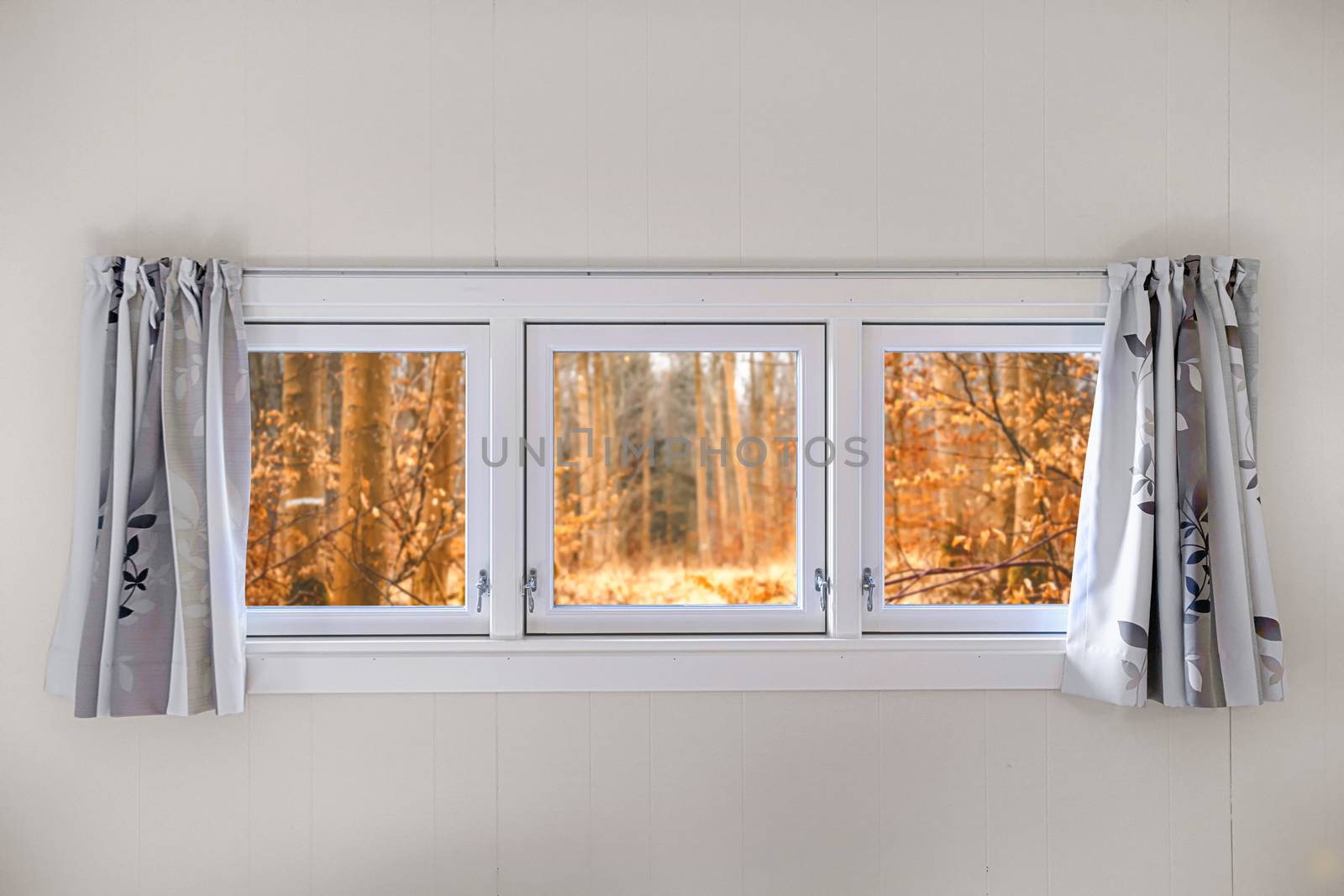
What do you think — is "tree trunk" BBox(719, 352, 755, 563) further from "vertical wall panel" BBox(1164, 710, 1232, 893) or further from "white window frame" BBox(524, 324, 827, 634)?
"vertical wall panel" BBox(1164, 710, 1232, 893)

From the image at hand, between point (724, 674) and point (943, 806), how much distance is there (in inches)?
24.4

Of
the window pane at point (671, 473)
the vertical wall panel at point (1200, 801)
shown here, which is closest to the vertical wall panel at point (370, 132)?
the window pane at point (671, 473)

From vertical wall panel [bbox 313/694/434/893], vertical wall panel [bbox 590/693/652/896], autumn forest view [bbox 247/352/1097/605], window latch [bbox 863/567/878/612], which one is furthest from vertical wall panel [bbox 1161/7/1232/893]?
vertical wall panel [bbox 313/694/434/893]

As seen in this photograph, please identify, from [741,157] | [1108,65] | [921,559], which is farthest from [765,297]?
[1108,65]

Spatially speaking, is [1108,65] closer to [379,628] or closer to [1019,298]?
[1019,298]

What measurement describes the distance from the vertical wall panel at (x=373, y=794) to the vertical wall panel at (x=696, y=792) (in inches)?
21.5

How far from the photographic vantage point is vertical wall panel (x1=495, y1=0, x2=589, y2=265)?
72.9 inches

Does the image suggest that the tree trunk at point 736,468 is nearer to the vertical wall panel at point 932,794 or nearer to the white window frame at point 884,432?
the white window frame at point 884,432

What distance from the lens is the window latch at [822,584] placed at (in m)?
1.91

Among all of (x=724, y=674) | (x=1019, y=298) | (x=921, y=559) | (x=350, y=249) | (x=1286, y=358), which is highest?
(x=350, y=249)

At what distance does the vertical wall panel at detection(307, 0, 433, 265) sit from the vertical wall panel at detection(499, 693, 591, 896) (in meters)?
1.15

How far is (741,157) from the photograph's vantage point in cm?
186

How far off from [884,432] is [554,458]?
83cm

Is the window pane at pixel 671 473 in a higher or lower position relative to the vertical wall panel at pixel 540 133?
lower
